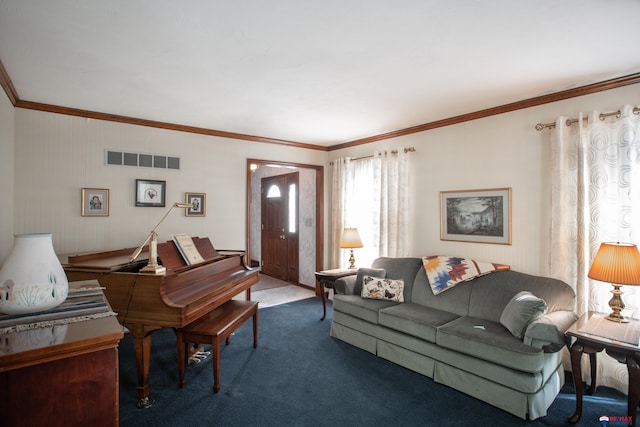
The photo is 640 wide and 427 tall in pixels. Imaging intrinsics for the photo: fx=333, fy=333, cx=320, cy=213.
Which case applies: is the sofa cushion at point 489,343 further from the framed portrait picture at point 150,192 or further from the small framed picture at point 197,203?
the framed portrait picture at point 150,192

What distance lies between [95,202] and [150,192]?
1.94 ft

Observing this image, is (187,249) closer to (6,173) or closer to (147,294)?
(147,294)

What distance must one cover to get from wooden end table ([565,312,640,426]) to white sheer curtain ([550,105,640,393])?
1.03ft

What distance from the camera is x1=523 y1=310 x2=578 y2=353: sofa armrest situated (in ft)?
7.66

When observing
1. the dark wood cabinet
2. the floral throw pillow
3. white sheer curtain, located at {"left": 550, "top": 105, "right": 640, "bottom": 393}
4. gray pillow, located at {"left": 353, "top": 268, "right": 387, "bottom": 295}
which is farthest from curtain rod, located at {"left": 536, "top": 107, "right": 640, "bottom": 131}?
the dark wood cabinet

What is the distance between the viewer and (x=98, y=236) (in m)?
3.87

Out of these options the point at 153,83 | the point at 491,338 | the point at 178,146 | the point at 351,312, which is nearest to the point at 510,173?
the point at 491,338

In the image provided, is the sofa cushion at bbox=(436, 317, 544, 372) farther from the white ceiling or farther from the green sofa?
the white ceiling

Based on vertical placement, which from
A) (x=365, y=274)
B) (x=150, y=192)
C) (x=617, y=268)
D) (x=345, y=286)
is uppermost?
(x=150, y=192)

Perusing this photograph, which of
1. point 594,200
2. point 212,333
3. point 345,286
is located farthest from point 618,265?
point 212,333

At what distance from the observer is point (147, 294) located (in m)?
2.38

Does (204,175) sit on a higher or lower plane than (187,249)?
higher

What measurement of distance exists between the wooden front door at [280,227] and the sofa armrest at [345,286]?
8.35 ft

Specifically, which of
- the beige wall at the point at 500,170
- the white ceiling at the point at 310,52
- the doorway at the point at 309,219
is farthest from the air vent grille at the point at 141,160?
the beige wall at the point at 500,170
